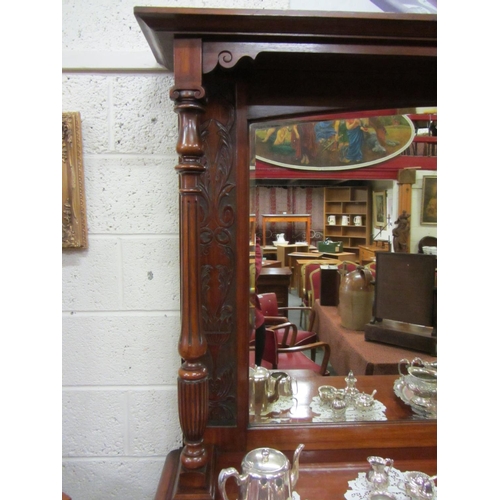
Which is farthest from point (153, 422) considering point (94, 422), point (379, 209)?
point (379, 209)

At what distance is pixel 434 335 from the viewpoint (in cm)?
85

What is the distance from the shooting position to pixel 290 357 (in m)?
0.85

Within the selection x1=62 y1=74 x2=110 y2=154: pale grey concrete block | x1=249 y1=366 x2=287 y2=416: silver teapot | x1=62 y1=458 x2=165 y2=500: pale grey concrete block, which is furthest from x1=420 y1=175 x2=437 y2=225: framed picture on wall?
x1=62 y1=458 x2=165 y2=500: pale grey concrete block

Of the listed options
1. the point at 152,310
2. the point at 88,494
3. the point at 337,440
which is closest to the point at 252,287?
the point at 152,310

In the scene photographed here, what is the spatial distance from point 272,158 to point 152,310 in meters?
0.41

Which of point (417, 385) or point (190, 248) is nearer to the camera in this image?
point (190, 248)

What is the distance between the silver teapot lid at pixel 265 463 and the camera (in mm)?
602

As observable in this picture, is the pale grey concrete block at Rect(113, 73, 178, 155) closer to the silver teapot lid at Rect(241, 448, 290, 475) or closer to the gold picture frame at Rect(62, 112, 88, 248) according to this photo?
the gold picture frame at Rect(62, 112, 88, 248)

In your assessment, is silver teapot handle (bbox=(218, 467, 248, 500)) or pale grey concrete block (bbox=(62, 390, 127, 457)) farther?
pale grey concrete block (bbox=(62, 390, 127, 457))

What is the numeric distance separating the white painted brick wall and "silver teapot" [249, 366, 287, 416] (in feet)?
0.57

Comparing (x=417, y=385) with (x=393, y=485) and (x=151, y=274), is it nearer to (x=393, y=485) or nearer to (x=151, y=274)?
(x=393, y=485)

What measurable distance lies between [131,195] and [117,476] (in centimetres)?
62

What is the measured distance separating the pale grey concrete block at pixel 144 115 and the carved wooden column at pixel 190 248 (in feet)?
0.66

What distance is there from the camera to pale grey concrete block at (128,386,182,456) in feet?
2.82
